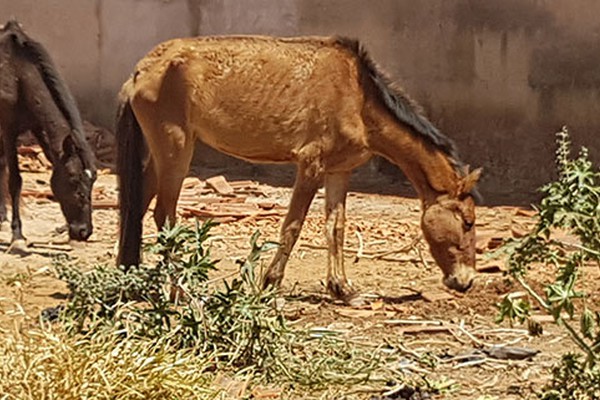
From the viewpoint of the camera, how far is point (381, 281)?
10.6 m

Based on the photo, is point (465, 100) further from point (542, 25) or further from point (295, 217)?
point (295, 217)

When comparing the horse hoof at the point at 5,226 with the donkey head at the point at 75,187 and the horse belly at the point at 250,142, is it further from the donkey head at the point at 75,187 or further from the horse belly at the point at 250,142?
the horse belly at the point at 250,142

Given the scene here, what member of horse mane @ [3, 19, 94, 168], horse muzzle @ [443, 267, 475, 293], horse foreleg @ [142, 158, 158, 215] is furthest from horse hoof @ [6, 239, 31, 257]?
horse muzzle @ [443, 267, 475, 293]

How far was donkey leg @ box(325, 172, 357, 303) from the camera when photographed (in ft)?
31.8

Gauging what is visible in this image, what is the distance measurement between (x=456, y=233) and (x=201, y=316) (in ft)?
10.4

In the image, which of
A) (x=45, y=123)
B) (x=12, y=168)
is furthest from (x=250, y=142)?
(x=12, y=168)

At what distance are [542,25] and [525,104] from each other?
1.00 m

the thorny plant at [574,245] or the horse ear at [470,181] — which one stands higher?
the thorny plant at [574,245]

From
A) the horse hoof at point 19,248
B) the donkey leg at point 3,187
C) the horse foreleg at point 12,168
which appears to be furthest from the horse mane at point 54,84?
the donkey leg at point 3,187

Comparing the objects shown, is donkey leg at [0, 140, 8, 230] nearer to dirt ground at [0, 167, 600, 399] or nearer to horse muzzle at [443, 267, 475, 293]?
dirt ground at [0, 167, 600, 399]

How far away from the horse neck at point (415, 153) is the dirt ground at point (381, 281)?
70 centimetres

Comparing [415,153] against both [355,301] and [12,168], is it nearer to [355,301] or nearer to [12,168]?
[355,301]

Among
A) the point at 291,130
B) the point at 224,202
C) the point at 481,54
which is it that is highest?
the point at 291,130

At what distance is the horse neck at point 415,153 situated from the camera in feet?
32.0
